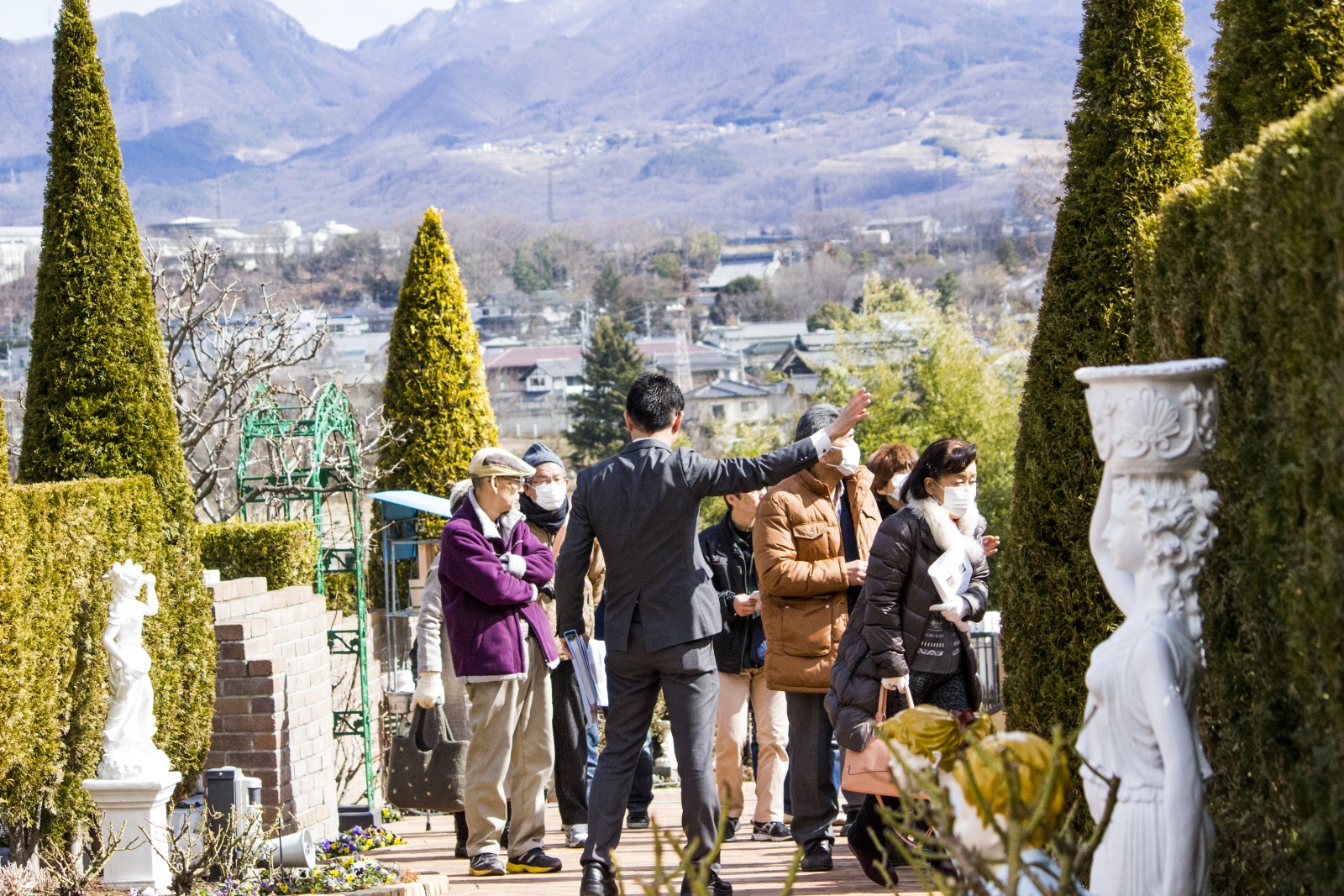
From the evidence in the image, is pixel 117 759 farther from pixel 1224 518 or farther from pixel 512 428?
pixel 512 428

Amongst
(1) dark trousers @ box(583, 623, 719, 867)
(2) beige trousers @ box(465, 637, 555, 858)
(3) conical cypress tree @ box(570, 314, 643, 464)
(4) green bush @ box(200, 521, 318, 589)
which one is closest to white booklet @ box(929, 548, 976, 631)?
(1) dark trousers @ box(583, 623, 719, 867)

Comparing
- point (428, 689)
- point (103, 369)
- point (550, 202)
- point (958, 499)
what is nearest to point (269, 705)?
point (428, 689)

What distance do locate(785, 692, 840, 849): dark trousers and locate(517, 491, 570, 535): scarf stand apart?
1437mm

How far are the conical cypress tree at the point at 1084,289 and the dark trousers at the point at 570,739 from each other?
2.03 meters

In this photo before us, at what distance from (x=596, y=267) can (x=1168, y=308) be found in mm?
120784

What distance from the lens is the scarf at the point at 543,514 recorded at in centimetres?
620

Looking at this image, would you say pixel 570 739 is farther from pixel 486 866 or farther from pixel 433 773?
pixel 486 866

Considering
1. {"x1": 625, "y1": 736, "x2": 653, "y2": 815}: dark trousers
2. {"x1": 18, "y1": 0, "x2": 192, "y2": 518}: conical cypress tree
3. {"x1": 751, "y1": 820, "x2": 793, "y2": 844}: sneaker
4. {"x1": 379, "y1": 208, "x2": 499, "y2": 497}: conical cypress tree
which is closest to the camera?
{"x1": 751, "y1": 820, "x2": 793, "y2": 844}: sneaker

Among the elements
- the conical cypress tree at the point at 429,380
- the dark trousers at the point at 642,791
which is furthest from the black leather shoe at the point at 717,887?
the conical cypress tree at the point at 429,380

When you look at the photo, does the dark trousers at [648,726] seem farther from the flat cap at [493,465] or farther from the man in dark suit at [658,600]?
the flat cap at [493,465]

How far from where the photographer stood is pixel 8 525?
5.31 m

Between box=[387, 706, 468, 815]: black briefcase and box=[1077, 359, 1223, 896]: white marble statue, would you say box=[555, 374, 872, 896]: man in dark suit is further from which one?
box=[1077, 359, 1223, 896]: white marble statue

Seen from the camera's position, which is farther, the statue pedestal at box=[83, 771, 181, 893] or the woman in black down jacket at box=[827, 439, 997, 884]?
the statue pedestal at box=[83, 771, 181, 893]

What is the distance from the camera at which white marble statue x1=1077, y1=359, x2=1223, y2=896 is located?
2.60 metres
